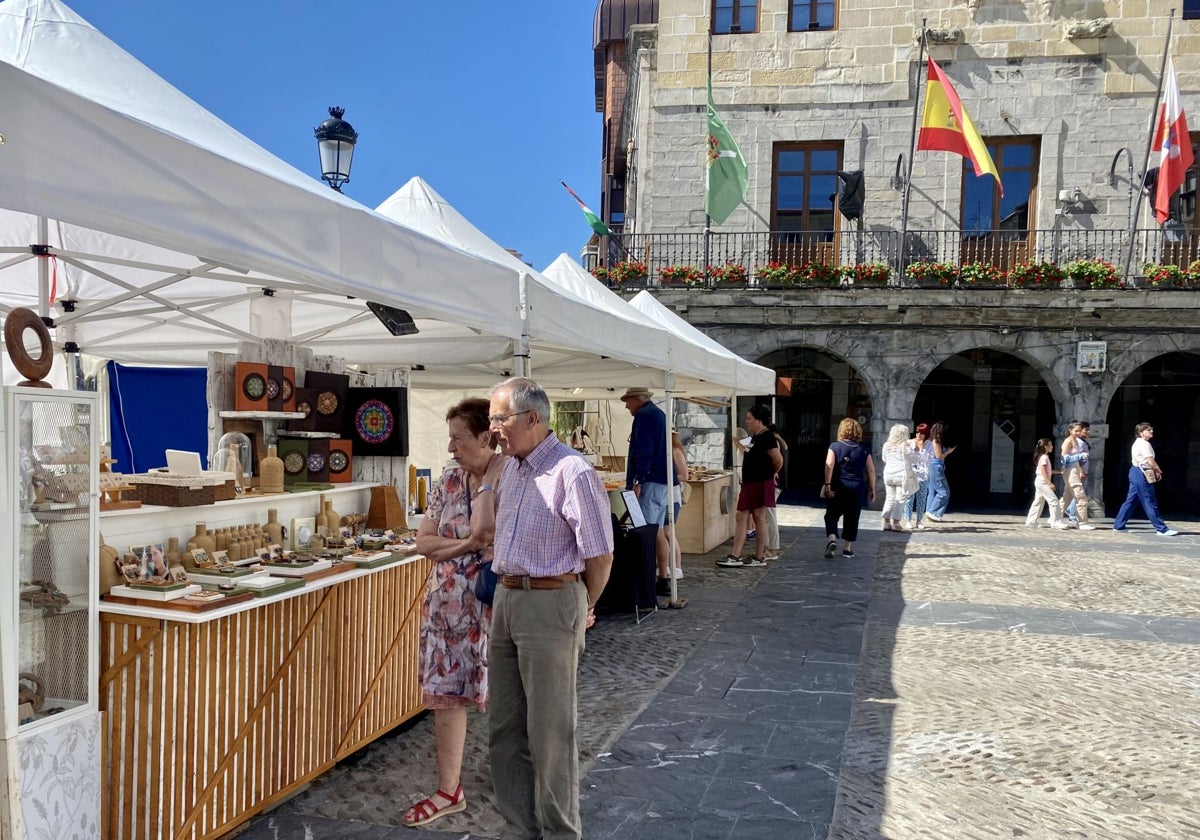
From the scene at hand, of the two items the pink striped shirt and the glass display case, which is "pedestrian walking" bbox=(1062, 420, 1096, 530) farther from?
the glass display case

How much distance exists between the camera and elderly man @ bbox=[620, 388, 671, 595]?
24.2 ft

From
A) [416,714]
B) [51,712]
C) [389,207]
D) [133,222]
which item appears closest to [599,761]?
[416,714]

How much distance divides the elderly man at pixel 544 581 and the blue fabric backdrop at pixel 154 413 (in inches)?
237

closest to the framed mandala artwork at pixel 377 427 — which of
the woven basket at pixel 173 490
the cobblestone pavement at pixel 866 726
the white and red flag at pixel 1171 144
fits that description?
the woven basket at pixel 173 490

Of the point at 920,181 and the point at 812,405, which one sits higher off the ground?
the point at 920,181

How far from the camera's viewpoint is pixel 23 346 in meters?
2.54

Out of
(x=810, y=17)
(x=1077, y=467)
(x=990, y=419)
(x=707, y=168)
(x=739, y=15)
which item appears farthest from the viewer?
(x=990, y=419)

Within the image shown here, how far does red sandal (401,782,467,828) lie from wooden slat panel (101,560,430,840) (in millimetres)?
506

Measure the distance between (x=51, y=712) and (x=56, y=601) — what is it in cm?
32

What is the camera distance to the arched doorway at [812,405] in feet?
64.8

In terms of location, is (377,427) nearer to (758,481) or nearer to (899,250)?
(758,481)

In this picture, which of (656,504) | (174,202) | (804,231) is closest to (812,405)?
(804,231)

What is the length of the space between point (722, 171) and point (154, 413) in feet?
→ 32.9

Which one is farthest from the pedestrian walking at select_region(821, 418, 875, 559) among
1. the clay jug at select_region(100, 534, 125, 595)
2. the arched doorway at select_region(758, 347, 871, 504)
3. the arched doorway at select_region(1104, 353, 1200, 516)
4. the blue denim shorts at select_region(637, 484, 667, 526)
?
the arched doorway at select_region(1104, 353, 1200, 516)
